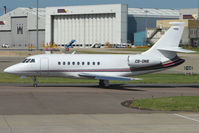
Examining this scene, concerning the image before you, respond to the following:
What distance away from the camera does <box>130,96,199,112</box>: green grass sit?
23938 mm

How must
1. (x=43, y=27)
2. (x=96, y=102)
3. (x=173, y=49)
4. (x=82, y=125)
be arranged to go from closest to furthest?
(x=82, y=125)
(x=96, y=102)
(x=173, y=49)
(x=43, y=27)

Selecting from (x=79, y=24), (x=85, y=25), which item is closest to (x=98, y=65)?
(x=85, y=25)

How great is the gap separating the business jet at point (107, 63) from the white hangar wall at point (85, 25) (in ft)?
403

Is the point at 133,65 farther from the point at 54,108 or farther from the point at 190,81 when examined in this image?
the point at 54,108

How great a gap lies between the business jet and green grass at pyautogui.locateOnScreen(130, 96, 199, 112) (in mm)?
8361

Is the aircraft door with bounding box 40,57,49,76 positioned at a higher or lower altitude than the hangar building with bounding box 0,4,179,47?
lower

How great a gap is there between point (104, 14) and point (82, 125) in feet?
482

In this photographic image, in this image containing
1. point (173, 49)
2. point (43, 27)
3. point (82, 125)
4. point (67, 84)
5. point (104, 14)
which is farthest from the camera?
point (43, 27)

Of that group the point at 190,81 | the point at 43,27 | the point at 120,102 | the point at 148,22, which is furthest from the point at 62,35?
the point at 120,102

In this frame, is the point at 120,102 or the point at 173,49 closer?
the point at 120,102

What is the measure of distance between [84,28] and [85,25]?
1.18 metres

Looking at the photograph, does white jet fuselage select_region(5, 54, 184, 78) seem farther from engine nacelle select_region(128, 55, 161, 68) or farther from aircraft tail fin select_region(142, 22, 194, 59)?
aircraft tail fin select_region(142, 22, 194, 59)

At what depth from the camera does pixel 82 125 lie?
732 inches

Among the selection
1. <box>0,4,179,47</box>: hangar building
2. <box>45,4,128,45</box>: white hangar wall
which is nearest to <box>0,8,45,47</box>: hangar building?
<box>0,4,179,47</box>: hangar building
